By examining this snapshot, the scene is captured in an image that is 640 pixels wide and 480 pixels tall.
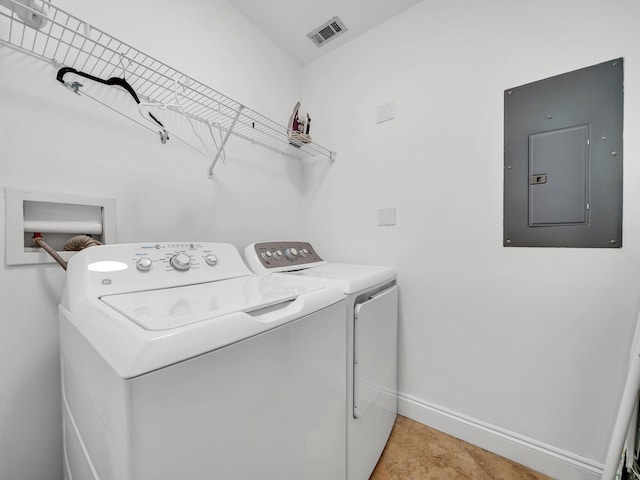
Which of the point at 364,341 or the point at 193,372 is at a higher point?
the point at 193,372

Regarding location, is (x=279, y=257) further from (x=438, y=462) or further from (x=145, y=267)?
(x=438, y=462)

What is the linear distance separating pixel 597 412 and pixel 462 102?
4.94ft

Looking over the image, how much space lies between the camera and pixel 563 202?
1082 millimetres

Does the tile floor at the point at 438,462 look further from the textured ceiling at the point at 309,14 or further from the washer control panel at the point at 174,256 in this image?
the textured ceiling at the point at 309,14

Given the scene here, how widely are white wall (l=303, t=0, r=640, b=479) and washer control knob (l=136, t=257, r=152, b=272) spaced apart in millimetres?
1149

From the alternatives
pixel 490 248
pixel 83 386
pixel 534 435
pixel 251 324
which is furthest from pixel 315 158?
pixel 534 435

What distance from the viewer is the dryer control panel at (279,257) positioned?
1.26m

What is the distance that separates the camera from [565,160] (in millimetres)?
1074

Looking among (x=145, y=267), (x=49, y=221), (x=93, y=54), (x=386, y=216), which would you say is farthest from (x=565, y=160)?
(x=49, y=221)

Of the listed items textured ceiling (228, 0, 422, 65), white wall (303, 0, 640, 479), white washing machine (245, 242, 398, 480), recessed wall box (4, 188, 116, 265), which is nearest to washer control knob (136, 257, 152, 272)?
recessed wall box (4, 188, 116, 265)

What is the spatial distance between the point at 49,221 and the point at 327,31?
71.1 inches

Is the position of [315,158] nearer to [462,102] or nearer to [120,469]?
[462,102]

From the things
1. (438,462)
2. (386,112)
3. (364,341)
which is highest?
(386,112)

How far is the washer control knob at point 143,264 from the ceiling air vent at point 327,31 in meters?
1.73
